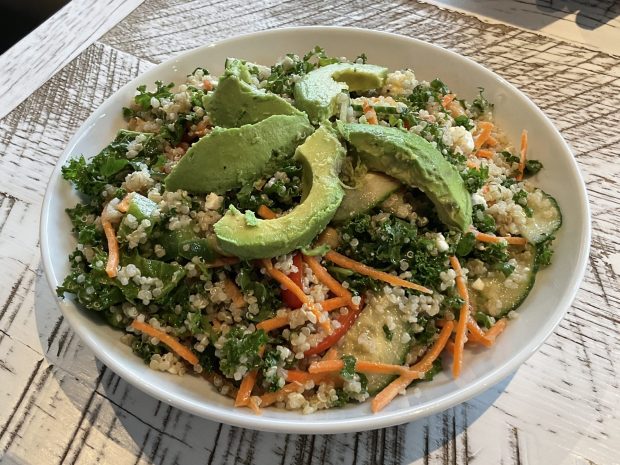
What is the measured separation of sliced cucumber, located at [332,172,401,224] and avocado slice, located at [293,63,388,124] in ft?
1.06

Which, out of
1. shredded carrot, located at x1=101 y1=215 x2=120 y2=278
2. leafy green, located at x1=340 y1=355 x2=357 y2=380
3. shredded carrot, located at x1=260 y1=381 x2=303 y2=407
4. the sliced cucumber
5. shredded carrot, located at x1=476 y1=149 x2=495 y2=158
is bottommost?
shredded carrot, located at x1=260 y1=381 x2=303 y2=407

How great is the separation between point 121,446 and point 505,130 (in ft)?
5.88

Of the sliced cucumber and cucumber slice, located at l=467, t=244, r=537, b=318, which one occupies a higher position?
the sliced cucumber

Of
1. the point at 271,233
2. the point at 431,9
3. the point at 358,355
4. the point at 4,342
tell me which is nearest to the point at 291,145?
the point at 271,233

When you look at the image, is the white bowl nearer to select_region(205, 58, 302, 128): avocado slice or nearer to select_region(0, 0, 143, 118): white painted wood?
select_region(205, 58, 302, 128): avocado slice

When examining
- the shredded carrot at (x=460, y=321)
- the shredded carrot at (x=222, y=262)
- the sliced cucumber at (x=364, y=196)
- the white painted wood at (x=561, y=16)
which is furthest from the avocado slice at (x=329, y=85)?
the white painted wood at (x=561, y=16)

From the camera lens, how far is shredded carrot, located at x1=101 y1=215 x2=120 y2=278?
1660mm

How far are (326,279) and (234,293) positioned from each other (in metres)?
0.28

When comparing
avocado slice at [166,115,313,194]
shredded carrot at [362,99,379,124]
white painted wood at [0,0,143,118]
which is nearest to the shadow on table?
avocado slice at [166,115,313,194]

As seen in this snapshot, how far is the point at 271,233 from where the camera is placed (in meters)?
1.58

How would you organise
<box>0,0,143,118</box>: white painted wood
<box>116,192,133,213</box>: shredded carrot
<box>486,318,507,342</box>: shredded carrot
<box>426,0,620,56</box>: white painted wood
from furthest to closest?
<box>426,0,620,56</box>: white painted wood, <box>0,0,143,118</box>: white painted wood, <box>116,192,133,213</box>: shredded carrot, <box>486,318,507,342</box>: shredded carrot

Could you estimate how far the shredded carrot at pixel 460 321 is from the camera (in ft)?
5.23

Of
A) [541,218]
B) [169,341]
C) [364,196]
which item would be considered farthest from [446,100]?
[169,341]

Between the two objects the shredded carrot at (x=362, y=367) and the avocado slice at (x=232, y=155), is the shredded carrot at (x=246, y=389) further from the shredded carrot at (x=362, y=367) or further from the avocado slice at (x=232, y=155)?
the avocado slice at (x=232, y=155)
